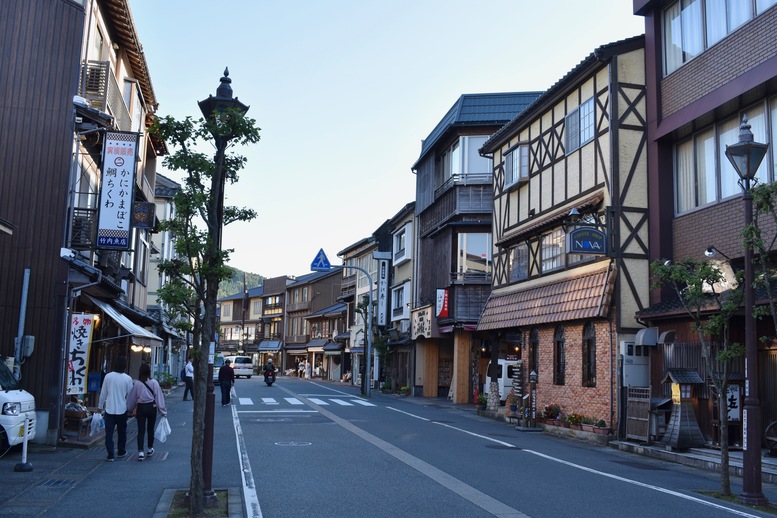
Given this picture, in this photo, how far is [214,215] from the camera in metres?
9.24

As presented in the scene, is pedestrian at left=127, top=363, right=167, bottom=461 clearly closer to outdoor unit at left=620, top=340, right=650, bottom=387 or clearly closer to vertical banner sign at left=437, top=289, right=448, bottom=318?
outdoor unit at left=620, top=340, right=650, bottom=387

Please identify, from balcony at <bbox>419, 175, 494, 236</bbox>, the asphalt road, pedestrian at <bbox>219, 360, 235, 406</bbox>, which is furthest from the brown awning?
pedestrian at <bbox>219, 360, 235, 406</bbox>

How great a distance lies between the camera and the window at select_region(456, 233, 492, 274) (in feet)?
107

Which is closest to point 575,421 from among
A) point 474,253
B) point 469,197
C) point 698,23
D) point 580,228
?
point 580,228

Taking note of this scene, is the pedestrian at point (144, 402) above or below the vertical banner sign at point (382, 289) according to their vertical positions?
below

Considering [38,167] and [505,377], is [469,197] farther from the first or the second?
[38,167]

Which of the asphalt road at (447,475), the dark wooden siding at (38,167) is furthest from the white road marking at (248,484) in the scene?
the dark wooden siding at (38,167)

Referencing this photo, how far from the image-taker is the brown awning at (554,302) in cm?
1905

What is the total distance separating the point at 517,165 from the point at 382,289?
2469 centimetres

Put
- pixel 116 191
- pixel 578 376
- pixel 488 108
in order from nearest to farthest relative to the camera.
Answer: pixel 116 191, pixel 578 376, pixel 488 108

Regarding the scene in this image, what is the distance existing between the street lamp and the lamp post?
727 centimetres

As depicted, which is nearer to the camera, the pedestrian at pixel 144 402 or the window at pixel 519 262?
the pedestrian at pixel 144 402

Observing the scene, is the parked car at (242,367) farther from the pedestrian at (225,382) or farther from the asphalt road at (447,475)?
the asphalt road at (447,475)

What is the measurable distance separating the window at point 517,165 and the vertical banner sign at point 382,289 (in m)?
23.0
